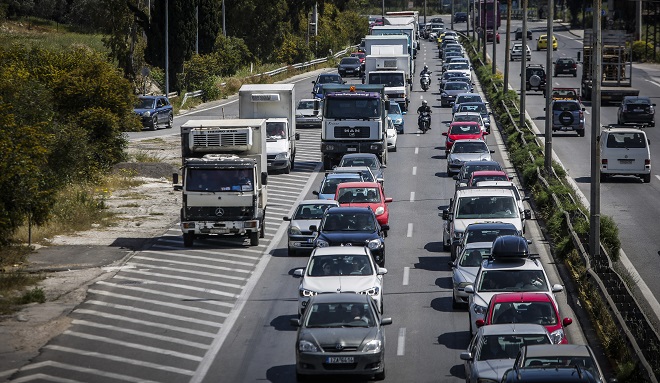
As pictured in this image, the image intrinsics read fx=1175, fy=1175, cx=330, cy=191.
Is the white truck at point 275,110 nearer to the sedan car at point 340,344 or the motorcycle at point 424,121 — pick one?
the motorcycle at point 424,121

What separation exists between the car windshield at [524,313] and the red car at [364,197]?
1434 centimetres

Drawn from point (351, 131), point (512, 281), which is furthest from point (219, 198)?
point (351, 131)

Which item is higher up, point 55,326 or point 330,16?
point 330,16

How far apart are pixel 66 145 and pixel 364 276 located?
858 inches

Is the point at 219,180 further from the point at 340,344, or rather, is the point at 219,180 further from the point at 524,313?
the point at 340,344

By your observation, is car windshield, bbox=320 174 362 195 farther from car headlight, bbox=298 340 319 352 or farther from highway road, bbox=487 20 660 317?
car headlight, bbox=298 340 319 352

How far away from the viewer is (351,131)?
160 feet

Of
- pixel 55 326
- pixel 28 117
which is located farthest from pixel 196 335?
pixel 28 117

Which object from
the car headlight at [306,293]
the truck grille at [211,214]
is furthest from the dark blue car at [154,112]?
the car headlight at [306,293]

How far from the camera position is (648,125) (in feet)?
210

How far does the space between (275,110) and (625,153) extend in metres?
14.9

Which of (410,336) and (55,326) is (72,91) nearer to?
(55,326)

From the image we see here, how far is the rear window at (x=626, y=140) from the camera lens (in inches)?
1767

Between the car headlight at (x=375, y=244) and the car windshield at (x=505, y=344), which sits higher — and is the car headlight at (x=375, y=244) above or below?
below
